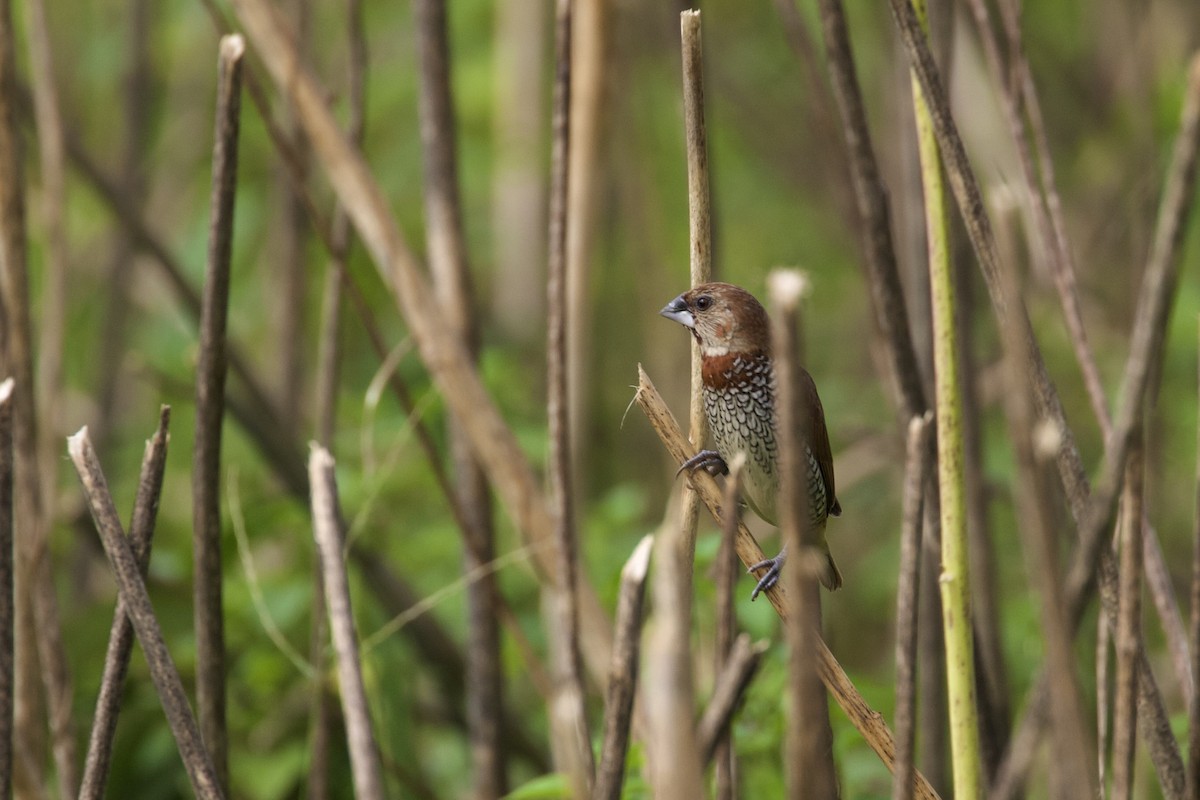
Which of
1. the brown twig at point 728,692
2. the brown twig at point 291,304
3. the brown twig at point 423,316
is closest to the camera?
the brown twig at point 728,692

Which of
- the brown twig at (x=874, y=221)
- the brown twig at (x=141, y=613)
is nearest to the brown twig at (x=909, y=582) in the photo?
the brown twig at (x=874, y=221)

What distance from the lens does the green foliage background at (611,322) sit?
2.38 meters

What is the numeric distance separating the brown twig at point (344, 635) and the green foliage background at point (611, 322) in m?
0.44

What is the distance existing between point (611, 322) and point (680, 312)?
3742 mm

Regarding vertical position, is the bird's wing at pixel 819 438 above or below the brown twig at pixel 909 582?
above

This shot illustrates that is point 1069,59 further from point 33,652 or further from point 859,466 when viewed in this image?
point 33,652

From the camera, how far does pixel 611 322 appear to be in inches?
212

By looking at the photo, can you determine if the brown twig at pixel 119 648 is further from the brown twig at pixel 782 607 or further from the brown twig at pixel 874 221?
the brown twig at pixel 874 221

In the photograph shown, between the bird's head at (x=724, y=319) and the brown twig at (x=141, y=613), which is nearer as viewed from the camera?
the brown twig at (x=141, y=613)

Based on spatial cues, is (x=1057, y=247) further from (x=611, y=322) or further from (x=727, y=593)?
(x=611, y=322)

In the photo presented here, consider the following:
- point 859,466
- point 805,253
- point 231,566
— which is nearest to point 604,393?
point 805,253

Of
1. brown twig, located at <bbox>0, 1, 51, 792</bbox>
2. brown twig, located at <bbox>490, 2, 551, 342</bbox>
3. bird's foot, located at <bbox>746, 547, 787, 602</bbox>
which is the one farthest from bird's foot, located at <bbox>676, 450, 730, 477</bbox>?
brown twig, located at <bbox>490, 2, 551, 342</bbox>

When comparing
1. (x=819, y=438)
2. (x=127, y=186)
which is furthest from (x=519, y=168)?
(x=819, y=438)

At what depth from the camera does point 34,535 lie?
1.75 m
